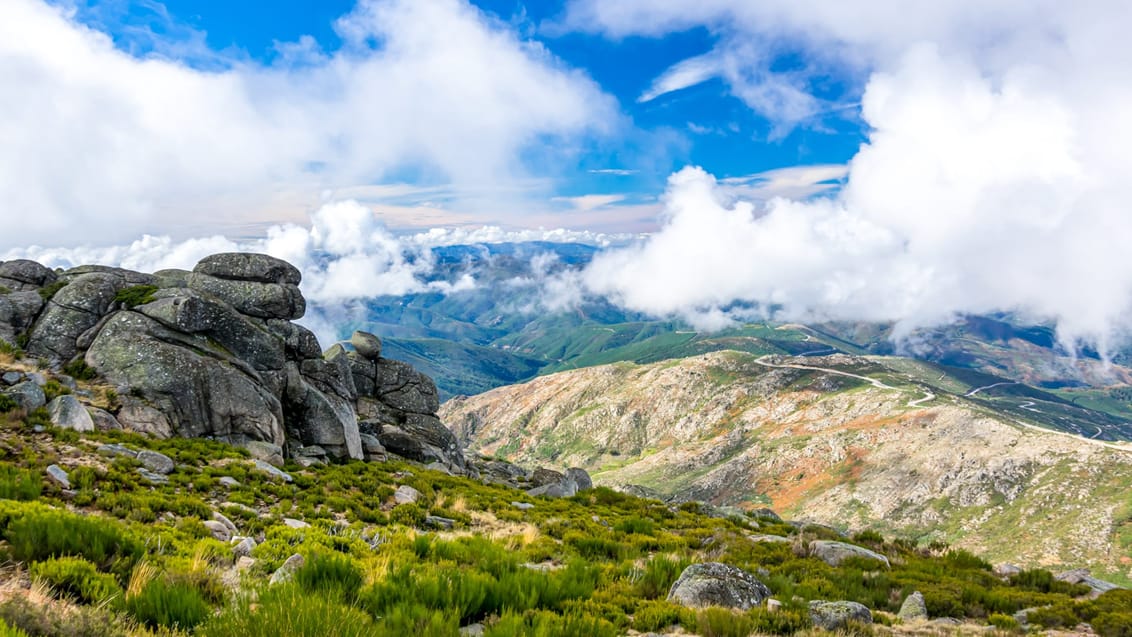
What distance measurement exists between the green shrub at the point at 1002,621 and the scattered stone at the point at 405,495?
2006cm

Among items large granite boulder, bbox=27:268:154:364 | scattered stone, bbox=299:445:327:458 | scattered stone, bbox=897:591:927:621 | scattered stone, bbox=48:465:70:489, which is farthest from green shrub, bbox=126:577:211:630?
large granite boulder, bbox=27:268:154:364

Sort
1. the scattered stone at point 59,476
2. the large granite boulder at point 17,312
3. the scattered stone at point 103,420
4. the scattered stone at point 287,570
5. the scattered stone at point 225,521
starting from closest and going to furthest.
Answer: the scattered stone at point 287,570, the scattered stone at point 225,521, the scattered stone at point 59,476, the scattered stone at point 103,420, the large granite boulder at point 17,312

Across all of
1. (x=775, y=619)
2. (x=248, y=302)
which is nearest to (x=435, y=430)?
(x=248, y=302)

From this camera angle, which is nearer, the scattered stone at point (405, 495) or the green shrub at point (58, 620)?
the green shrub at point (58, 620)

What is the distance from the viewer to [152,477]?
59.2ft

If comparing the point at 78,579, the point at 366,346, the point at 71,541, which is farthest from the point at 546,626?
the point at 366,346

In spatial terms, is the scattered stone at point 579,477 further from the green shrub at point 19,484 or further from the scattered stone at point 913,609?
the green shrub at point 19,484

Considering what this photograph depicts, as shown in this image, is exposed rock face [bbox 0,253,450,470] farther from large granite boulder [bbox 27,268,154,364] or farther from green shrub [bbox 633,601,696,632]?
green shrub [bbox 633,601,696,632]

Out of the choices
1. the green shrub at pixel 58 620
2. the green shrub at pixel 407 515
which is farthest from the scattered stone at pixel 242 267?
the green shrub at pixel 58 620

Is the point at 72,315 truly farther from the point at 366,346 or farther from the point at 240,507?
the point at 366,346

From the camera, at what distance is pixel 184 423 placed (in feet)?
89.0

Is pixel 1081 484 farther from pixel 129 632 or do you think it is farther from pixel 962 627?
pixel 129 632

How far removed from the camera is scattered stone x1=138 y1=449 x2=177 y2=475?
1919 centimetres

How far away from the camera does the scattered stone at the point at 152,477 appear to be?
17.7 meters
